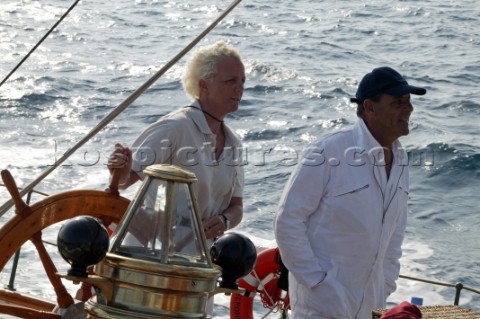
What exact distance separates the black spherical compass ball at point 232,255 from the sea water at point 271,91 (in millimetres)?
5845

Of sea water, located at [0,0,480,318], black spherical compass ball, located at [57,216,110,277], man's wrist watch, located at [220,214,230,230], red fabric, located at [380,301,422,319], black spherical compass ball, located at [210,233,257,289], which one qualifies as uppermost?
black spherical compass ball, located at [57,216,110,277]

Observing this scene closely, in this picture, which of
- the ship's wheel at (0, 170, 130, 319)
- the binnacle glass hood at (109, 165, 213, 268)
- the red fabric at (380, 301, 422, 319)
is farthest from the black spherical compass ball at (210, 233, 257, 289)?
the ship's wheel at (0, 170, 130, 319)

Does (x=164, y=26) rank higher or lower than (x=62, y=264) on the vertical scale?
higher

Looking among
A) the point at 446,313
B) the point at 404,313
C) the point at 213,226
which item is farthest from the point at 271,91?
the point at 404,313

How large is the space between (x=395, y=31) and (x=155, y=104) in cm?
605

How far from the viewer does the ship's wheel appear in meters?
3.35

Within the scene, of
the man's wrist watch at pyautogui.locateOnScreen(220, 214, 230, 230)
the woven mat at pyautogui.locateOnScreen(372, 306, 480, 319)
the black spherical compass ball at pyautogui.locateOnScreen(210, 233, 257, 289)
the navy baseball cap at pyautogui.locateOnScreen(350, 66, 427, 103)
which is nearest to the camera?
the black spherical compass ball at pyautogui.locateOnScreen(210, 233, 257, 289)

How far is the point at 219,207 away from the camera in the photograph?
4.31 metres

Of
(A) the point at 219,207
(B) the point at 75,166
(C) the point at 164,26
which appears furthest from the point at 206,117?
(C) the point at 164,26

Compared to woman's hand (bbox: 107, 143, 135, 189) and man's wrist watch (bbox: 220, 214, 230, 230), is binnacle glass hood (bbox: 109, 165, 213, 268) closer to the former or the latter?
woman's hand (bbox: 107, 143, 135, 189)

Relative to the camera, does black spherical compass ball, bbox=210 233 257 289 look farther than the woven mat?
No

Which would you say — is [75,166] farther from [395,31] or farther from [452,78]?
[395,31]

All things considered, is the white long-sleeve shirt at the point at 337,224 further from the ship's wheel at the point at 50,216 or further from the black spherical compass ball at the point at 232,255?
the black spherical compass ball at the point at 232,255

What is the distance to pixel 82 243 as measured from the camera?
2463 millimetres
